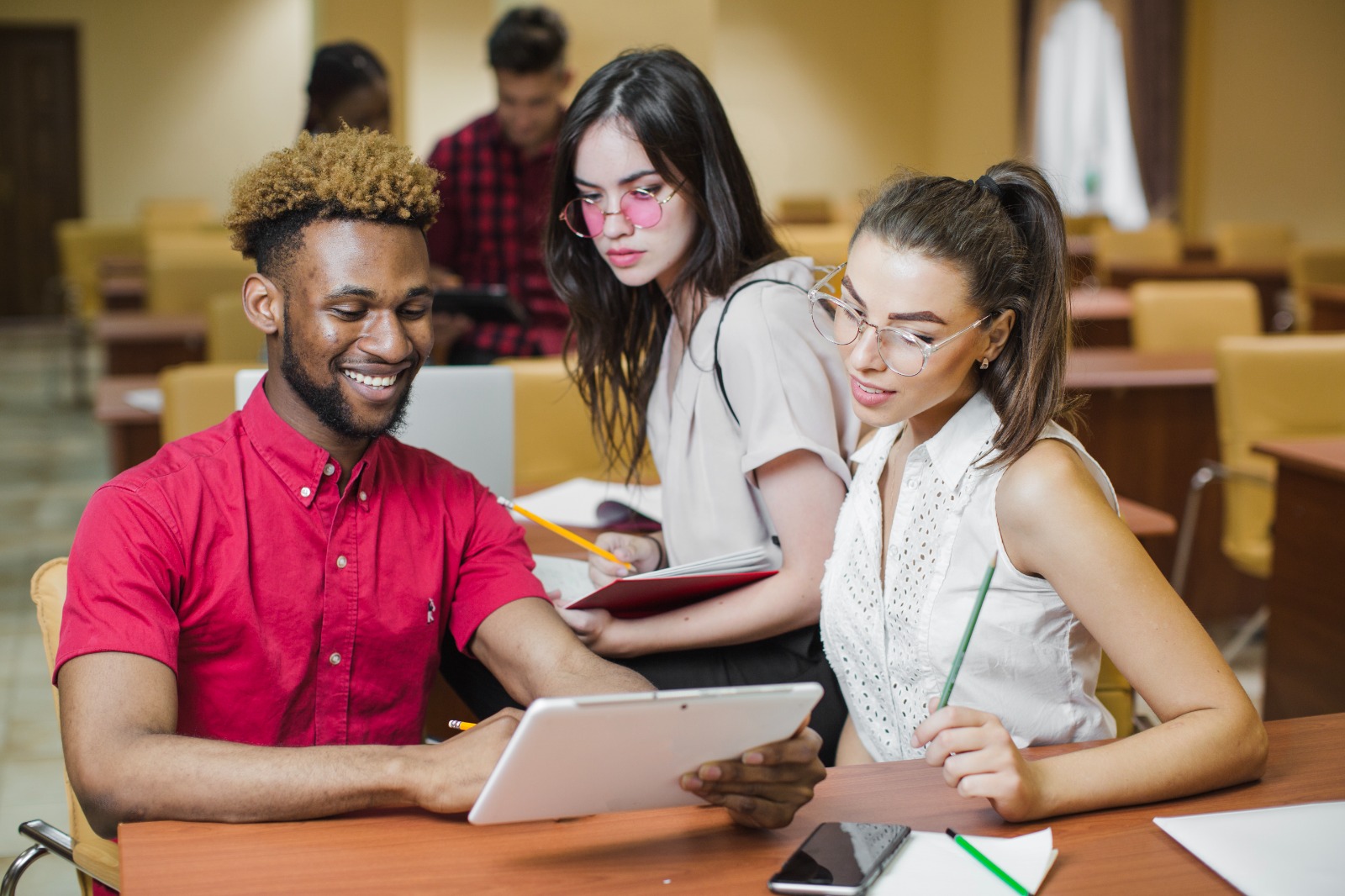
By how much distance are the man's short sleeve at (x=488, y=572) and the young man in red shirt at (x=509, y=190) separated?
1.77m

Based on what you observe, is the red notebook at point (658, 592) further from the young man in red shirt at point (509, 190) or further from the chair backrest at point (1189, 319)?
the chair backrest at point (1189, 319)

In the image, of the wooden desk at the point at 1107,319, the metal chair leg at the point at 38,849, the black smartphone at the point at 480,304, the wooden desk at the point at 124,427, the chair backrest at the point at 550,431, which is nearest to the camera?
the metal chair leg at the point at 38,849

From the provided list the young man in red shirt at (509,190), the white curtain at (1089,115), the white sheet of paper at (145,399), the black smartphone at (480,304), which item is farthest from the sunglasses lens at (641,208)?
the white curtain at (1089,115)

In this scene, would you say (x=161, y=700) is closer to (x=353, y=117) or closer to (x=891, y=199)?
(x=891, y=199)

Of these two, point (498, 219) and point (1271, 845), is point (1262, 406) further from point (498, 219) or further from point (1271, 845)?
point (1271, 845)

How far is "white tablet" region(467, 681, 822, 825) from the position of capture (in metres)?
1.00

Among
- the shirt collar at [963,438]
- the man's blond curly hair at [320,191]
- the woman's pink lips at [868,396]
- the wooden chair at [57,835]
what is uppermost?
the man's blond curly hair at [320,191]

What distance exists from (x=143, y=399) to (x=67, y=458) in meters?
3.53

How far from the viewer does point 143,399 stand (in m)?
3.54

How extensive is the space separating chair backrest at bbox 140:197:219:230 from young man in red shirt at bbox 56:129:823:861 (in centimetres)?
880

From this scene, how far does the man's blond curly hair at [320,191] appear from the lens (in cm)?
148

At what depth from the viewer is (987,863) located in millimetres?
1098

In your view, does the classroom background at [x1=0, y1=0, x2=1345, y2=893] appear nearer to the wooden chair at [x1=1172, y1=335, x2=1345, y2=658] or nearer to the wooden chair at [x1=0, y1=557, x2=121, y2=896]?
the wooden chair at [x1=1172, y1=335, x2=1345, y2=658]

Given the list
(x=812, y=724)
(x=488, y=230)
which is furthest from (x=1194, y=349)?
(x=812, y=724)
